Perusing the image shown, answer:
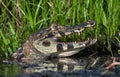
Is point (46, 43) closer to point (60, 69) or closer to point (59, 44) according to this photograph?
point (59, 44)

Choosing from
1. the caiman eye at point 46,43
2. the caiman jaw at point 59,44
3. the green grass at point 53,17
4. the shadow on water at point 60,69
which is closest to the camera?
the shadow on water at point 60,69

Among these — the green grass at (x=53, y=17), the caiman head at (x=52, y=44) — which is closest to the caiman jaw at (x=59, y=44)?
the caiman head at (x=52, y=44)

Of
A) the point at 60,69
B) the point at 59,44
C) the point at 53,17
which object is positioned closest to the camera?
the point at 60,69

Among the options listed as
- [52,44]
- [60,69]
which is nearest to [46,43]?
[52,44]

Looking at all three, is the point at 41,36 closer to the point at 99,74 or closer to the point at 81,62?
the point at 81,62

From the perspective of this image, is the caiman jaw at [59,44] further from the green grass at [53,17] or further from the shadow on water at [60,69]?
the green grass at [53,17]

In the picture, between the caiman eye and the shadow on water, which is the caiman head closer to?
the caiman eye

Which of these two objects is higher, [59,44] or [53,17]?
[53,17]
